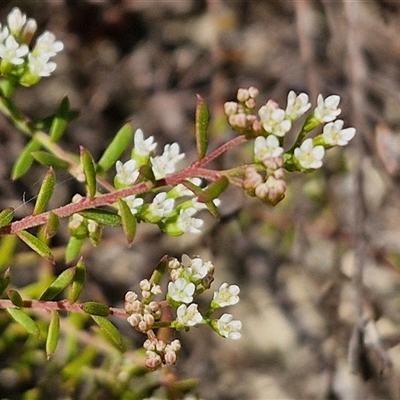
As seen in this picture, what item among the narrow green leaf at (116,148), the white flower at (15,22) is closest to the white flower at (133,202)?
the narrow green leaf at (116,148)

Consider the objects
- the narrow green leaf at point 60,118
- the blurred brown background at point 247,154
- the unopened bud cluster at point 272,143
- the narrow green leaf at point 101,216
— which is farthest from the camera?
the blurred brown background at point 247,154

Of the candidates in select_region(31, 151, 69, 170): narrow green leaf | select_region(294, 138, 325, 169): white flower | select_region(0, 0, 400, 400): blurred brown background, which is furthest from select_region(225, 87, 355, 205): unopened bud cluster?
select_region(0, 0, 400, 400): blurred brown background

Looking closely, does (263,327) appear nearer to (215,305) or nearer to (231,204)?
(231,204)

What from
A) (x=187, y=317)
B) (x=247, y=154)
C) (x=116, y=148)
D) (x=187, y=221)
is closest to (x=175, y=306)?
(x=187, y=317)

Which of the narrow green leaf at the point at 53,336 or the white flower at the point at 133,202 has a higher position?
the white flower at the point at 133,202

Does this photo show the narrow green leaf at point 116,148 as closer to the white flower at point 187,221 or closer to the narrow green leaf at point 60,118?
the narrow green leaf at point 60,118

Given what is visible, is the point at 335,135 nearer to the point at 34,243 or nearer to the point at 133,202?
the point at 133,202
